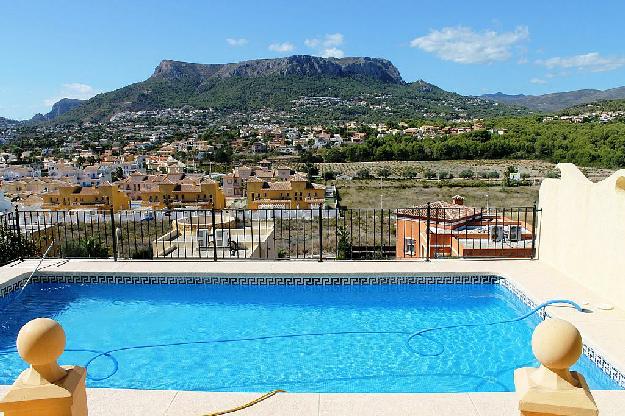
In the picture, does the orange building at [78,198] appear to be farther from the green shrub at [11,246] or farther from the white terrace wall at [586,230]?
the white terrace wall at [586,230]

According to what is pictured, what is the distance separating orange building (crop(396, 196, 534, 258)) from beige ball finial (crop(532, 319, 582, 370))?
286 inches

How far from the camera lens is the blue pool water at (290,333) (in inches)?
185

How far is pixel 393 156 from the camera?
217ft

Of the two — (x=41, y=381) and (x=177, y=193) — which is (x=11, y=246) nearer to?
(x=41, y=381)

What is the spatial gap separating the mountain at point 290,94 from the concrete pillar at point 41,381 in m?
106

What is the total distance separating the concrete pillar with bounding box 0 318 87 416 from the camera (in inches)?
73.4

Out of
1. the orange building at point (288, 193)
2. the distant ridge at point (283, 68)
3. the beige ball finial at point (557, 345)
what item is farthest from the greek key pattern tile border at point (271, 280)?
the distant ridge at point (283, 68)

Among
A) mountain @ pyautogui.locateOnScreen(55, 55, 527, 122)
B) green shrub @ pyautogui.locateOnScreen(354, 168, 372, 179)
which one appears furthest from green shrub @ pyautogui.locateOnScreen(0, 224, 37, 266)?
mountain @ pyautogui.locateOnScreen(55, 55, 527, 122)

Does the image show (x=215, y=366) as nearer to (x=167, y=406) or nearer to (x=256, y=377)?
(x=256, y=377)

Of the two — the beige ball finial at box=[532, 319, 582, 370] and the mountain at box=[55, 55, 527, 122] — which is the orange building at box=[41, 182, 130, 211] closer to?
the beige ball finial at box=[532, 319, 582, 370]

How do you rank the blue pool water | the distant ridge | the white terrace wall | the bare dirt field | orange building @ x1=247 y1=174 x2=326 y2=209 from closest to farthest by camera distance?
1. the blue pool water
2. the white terrace wall
3. orange building @ x1=247 y1=174 x2=326 y2=209
4. the bare dirt field
5. the distant ridge

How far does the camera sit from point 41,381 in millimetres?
1943

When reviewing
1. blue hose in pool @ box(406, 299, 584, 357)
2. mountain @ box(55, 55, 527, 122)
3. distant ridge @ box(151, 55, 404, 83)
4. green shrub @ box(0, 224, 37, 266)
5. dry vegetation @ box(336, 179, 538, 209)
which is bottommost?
dry vegetation @ box(336, 179, 538, 209)

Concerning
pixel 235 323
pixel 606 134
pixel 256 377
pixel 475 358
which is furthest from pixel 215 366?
pixel 606 134
